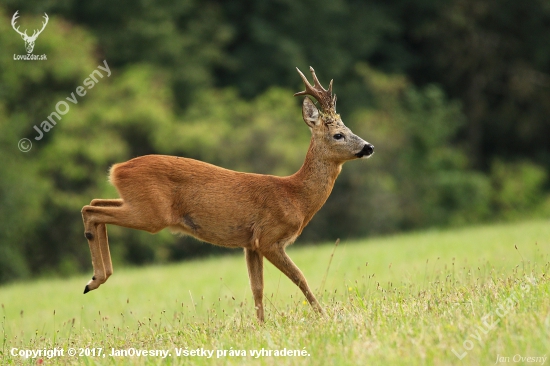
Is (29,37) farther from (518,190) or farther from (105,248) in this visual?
(518,190)

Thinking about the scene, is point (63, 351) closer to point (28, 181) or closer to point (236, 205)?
point (236, 205)

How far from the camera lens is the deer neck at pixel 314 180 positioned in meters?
7.53

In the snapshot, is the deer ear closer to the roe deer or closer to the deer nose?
the roe deer

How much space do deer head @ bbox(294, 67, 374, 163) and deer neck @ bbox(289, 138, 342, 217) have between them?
2.2 inches

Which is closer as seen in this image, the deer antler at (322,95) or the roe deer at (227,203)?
the roe deer at (227,203)

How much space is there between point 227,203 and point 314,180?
903 mm

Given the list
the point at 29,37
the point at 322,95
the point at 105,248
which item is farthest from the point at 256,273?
the point at 29,37

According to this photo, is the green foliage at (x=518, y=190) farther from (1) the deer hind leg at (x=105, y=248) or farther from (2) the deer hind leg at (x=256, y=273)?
(1) the deer hind leg at (x=105, y=248)

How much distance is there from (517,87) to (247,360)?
33.6 m

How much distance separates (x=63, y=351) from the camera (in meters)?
6.49

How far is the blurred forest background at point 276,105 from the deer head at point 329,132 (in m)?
16.8

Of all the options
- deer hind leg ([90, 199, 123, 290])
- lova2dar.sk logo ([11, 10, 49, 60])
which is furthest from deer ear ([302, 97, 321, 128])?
lova2dar.sk logo ([11, 10, 49, 60])

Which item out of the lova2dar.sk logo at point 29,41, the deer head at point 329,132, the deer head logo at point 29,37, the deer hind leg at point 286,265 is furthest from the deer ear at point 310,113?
the deer head logo at point 29,37

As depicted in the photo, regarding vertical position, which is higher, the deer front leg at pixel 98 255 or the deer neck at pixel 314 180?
the deer neck at pixel 314 180
